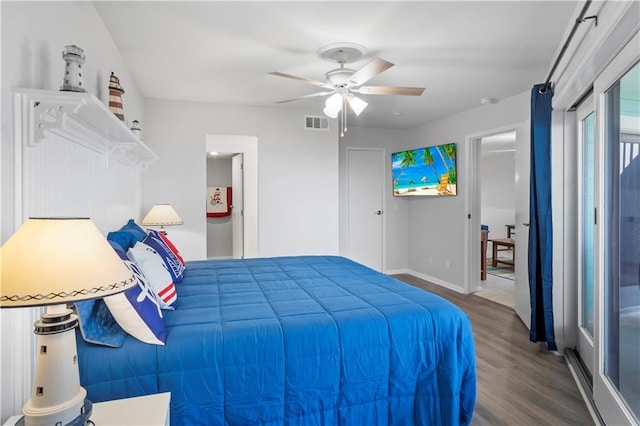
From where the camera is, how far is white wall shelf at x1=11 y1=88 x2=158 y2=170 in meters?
1.35

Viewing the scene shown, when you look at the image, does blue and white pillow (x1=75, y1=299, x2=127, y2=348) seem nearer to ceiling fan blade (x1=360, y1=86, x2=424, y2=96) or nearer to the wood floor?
the wood floor

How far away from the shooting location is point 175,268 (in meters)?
2.49

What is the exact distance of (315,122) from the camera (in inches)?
191

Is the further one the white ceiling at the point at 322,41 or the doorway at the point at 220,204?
the doorway at the point at 220,204

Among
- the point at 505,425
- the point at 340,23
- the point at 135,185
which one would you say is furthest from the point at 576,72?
the point at 135,185

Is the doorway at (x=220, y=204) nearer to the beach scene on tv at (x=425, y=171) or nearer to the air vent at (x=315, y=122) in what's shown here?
the air vent at (x=315, y=122)

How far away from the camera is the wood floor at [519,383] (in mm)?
2127

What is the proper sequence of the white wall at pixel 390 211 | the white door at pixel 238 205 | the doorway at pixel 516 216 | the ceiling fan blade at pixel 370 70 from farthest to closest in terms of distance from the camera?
the white wall at pixel 390 211
the white door at pixel 238 205
the doorway at pixel 516 216
the ceiling fan blade at pixel 370 70

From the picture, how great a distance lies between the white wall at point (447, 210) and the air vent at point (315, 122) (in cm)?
182

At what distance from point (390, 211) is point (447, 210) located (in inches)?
44.0

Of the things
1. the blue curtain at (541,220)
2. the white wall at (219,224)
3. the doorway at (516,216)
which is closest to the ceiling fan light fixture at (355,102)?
the blue curtain at (541,220)

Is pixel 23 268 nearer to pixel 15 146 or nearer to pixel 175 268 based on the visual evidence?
pixel 15 146

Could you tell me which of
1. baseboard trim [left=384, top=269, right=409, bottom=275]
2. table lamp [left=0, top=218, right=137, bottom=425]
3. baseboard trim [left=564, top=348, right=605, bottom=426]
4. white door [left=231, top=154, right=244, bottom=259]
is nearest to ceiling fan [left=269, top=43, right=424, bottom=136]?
table lamp [left=0, top=218, right=137, bottom=425]

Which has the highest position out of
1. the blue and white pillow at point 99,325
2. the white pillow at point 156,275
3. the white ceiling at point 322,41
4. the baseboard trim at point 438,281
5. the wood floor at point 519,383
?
the white ceiling at point 322,41
